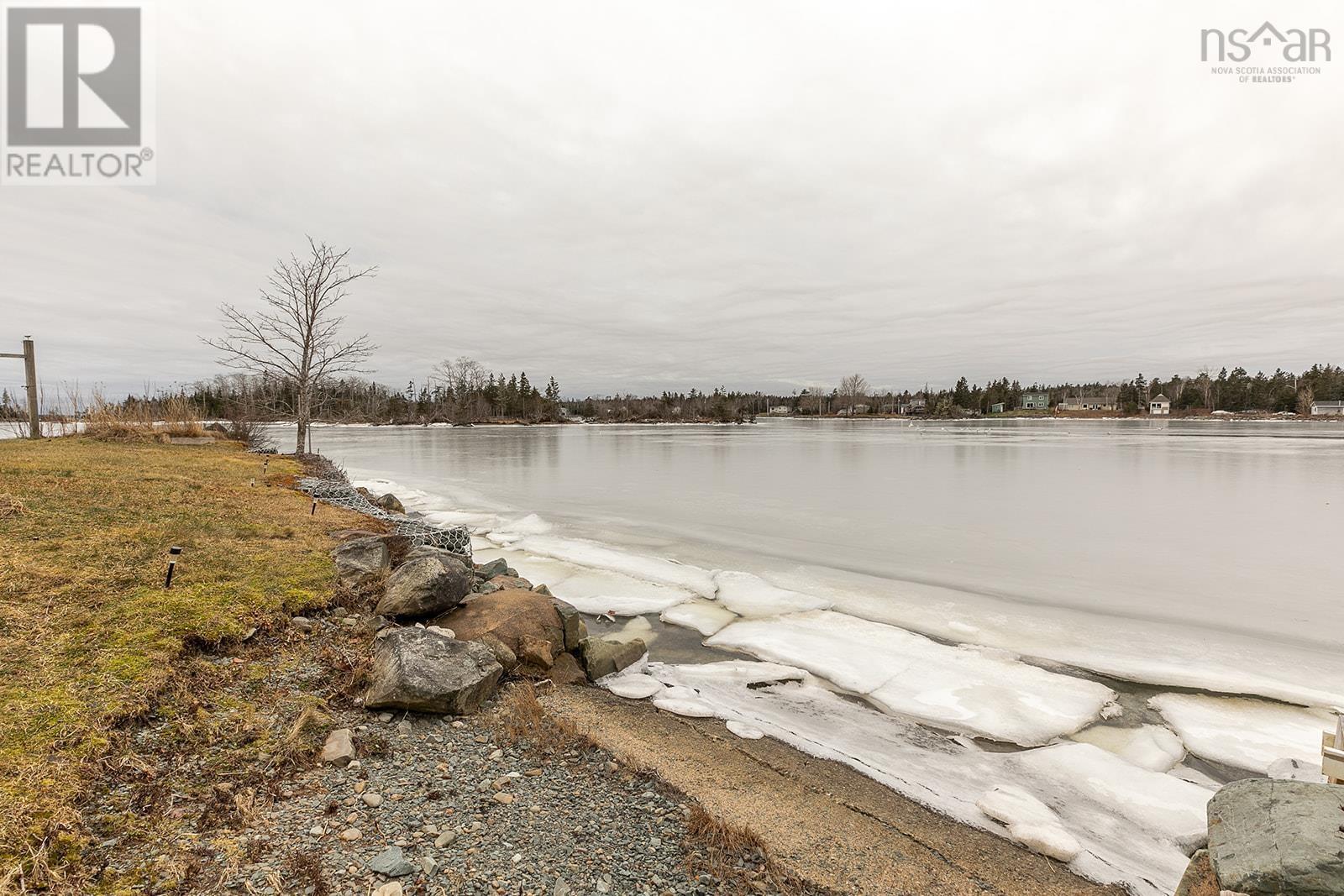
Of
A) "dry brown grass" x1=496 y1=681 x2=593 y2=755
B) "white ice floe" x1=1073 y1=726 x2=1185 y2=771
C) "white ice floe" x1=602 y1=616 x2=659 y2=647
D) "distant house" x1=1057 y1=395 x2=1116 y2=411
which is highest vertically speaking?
"distant house" x1=1057 y1=395 x2=1116 y2=411

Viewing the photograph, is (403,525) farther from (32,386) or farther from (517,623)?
(32,386)

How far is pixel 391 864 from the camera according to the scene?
2.43 metres

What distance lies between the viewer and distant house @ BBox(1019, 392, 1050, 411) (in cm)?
12619

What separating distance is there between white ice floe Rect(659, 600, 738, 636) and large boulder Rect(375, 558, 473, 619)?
249 cm

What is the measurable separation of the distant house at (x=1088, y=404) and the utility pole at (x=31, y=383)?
140923 millimetres

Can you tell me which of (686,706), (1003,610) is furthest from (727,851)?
(1003,610)

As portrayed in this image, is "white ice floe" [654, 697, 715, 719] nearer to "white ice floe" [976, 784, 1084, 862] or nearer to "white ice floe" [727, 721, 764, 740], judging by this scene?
"white ice floe" [727, 721, 764, 740]

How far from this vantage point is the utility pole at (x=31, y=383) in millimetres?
16484

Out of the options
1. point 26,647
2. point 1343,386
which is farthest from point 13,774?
point 1343,386

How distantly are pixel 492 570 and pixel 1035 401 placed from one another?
149 meters

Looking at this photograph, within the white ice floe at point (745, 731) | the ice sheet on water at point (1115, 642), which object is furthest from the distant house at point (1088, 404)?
the white ice floe at point (745, 731)

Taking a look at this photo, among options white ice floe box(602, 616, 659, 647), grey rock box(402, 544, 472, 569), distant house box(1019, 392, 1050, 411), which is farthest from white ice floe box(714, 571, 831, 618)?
distant house box(1019, 392, 1050, 411)

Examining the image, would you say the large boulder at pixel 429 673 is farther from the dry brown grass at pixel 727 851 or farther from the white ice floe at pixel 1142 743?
the white ice floe at pixel 1142 743

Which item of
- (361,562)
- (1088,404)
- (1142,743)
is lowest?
(1142,743)
